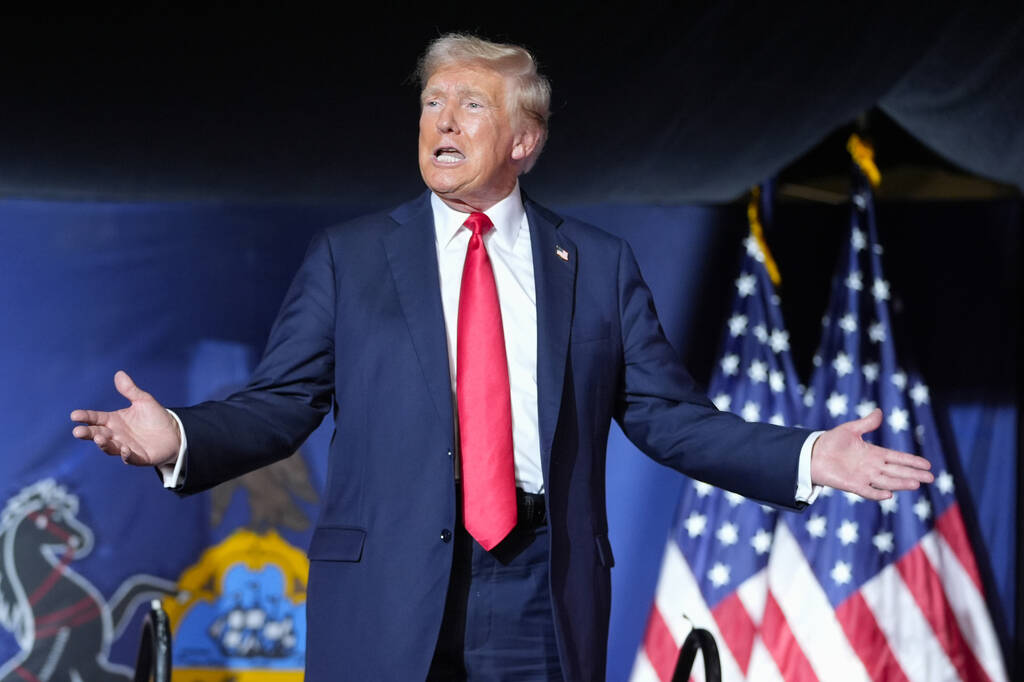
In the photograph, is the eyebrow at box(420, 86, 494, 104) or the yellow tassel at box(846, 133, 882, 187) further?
the yellow tassel at box(846, 133, 882, 187)

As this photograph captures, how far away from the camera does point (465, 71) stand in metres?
2.20

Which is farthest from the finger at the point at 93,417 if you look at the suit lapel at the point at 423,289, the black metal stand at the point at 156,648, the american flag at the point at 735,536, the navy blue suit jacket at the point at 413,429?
the american flag at the point at 735,536

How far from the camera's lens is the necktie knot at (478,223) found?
2.13 meters

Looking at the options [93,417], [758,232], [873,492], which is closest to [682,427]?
[873,492]

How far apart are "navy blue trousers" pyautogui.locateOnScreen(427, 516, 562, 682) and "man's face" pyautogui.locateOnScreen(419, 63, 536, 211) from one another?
1.85 feet

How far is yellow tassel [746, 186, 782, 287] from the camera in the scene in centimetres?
427

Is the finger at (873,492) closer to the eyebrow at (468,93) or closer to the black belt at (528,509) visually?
the black belt at (528,509)

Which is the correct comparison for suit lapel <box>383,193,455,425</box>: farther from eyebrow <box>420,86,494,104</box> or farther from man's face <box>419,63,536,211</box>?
eyebrow <box>420,86,494,104</box>

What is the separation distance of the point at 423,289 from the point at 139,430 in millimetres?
486

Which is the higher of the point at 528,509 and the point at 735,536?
the point at 528,509

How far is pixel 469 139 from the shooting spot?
216cm

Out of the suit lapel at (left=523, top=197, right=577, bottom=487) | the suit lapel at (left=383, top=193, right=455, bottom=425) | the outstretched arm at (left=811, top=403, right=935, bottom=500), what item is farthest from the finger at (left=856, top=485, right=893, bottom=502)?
the suit lapel at (left=383, top=193, right=455, bottom=425)

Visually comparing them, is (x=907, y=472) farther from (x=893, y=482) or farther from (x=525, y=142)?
(x=525, y=142)

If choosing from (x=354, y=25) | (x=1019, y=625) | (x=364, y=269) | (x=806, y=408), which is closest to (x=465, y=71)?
(x=364, y=269)
